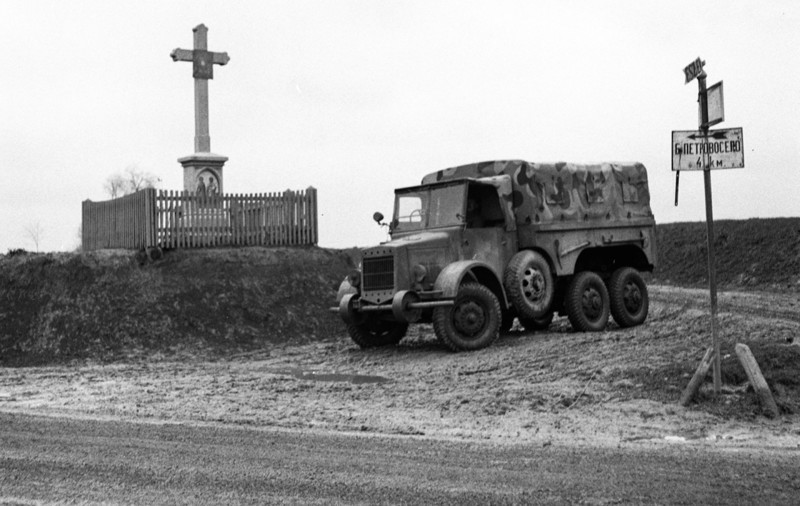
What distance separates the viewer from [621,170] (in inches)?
729

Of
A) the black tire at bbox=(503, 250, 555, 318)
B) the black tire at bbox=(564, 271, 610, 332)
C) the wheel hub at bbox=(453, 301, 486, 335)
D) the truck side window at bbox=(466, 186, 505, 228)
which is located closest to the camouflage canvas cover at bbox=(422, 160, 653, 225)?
the truck side window at bbox=(466, 186, 505, 228)

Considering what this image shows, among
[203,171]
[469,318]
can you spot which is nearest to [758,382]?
[469,318]

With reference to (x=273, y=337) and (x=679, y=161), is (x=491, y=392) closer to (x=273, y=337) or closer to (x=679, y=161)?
(x=679, y=161)

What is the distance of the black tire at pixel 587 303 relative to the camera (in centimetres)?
1714

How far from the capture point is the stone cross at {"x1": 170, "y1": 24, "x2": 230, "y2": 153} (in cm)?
2444

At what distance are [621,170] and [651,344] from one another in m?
5.37

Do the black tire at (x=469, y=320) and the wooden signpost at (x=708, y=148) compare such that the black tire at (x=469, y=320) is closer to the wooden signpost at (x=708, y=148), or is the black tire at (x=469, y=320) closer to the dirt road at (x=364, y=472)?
the wooden signpost at (x=708, y=148)

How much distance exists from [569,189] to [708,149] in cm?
748

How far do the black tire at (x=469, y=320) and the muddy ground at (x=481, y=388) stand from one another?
29cm

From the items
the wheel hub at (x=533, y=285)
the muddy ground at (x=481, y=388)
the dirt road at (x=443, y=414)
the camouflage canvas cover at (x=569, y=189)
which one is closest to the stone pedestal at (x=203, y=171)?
the muddy ground at (x=481, y=388)

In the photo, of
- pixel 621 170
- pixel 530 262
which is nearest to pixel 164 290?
pixel 530 262

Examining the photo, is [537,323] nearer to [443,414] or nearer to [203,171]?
[443,414]

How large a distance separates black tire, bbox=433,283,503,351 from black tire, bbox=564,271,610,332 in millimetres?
2152

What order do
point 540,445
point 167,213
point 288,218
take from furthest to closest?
point 288,218, point 167,213, point 540,445
